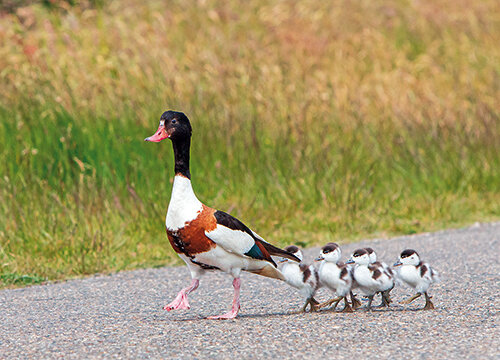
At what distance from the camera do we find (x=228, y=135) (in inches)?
428

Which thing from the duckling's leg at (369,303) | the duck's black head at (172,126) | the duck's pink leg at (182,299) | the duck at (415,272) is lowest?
the duckling's leg at (369,303)

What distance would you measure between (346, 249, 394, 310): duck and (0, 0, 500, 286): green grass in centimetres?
313

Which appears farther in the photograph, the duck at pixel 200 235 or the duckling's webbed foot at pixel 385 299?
the duckling's webbed foot at pixel 385 299

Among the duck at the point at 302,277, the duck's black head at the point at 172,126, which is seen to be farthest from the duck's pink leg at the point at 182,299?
the duck's black head at the point at 172,126

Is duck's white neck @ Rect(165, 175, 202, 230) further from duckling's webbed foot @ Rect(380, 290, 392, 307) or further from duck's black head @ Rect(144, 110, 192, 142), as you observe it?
duckling's webbed foot @ Rect(380, 290, 392, 307)

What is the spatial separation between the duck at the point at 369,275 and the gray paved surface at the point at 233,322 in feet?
0.65

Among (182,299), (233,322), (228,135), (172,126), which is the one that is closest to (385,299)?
(233,322)

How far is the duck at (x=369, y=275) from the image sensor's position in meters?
5.54

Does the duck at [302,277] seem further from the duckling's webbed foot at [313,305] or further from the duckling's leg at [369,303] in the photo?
the duckling's leg at [369,303]

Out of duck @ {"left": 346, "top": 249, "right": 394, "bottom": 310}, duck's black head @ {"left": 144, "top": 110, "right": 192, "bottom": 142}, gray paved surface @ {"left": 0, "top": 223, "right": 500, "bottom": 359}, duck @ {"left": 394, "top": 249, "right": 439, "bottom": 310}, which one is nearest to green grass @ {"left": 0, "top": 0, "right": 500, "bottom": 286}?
gray paved surface @ {"left": 0, "top": 223, "right": 500, "bottom": 359}

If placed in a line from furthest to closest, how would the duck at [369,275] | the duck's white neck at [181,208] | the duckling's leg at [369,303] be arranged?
the duckling's leg at [369,303] < the duck at [369,275] < the duck's white neck at [181,208]

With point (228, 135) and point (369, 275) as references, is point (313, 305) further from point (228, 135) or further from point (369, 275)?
point (228, 135)

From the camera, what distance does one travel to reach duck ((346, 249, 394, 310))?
5.54 metres

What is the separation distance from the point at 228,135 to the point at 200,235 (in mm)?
5682
